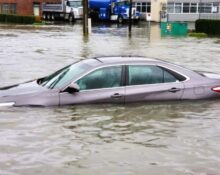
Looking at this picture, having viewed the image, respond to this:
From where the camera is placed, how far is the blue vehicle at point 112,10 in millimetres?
59625

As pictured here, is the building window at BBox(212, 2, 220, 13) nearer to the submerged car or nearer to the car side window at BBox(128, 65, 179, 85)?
the submerged car

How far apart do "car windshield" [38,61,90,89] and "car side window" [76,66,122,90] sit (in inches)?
7.2

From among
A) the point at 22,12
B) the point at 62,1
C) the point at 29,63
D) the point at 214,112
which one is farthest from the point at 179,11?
the point at 214,112

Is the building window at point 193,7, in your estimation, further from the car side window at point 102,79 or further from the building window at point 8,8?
the car side window at point 102,79

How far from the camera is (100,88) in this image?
928 centimetres

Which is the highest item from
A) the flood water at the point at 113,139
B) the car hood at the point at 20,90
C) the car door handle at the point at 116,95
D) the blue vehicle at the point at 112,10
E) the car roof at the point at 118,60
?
the blue vehicle at the point at 112,10

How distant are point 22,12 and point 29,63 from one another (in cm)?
5425

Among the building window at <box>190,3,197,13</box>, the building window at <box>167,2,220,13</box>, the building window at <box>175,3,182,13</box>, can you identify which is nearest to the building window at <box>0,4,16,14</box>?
the building window at <box>167,2,220,13</box>

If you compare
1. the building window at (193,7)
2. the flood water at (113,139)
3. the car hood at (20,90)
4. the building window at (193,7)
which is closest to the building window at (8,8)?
the building window at (193,7)

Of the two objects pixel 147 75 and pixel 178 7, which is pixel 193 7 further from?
pixel 147 75

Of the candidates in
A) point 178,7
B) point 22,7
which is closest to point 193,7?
point 178,7

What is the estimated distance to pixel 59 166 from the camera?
6.53 m

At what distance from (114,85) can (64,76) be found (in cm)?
100

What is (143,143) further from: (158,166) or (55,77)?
(55,77)
